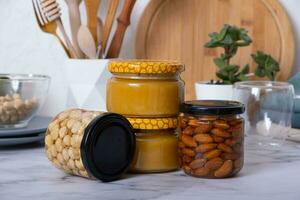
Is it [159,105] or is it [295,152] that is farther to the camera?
[295,152]

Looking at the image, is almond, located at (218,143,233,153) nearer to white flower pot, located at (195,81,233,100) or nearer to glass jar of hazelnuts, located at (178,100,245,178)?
glass jar of hazelnuts, located at (178,100,245,178)

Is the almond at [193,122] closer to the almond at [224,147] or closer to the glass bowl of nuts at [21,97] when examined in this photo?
the almond at [224,147]

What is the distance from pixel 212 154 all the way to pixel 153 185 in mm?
85

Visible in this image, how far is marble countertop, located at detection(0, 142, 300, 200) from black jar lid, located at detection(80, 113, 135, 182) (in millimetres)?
17

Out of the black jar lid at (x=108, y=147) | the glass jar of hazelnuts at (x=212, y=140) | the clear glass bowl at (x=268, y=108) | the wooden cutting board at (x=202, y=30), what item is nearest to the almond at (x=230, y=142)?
the glass jar of hazelnuts at (x=212, y=140)

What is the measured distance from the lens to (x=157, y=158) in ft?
2.33

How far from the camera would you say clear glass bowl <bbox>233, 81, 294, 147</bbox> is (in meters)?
0.89

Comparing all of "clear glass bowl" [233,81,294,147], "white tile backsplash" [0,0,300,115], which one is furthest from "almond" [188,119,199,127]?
"white tile backsplash" [0,0,300,115]

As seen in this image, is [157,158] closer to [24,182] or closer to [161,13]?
[24,182]

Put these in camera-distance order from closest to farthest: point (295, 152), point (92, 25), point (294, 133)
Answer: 1. point (295, 152)
2. point (294, 133)
3. point (92, 25)

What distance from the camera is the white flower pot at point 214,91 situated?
103 cm

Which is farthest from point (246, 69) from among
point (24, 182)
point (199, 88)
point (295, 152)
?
point (24, 182)

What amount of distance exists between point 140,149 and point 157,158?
0.09 ft

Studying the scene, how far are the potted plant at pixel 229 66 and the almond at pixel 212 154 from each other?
14.7 inches
